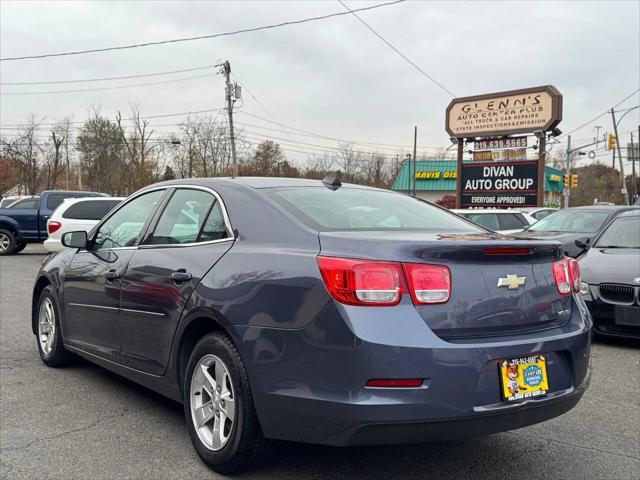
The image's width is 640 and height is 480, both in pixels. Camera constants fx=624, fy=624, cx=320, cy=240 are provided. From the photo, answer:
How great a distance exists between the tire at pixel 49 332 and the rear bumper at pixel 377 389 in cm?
299

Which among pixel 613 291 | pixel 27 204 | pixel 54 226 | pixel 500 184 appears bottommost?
pixel 613 291

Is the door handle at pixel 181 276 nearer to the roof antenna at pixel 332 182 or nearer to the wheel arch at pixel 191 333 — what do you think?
the wheel arch at pixel 191 333

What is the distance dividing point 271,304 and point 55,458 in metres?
1.63

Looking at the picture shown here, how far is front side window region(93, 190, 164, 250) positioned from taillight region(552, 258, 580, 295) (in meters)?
2.65

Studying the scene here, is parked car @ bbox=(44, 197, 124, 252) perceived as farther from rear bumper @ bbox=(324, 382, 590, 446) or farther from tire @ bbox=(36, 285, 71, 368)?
rear bumper @ bbox=(324, 382, 590, 446)

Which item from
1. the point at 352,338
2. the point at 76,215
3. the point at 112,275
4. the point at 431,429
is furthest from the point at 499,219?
the point at 352,338

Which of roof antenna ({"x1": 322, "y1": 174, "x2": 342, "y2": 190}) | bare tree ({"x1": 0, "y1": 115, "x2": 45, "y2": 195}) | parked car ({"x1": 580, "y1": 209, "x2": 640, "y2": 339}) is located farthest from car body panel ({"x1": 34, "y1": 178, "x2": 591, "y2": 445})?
bare tree ({"x1": 0, "y1": 115, "x2": 45, "y2": 195})

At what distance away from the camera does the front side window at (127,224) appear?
4.43m

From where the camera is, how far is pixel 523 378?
2.92 meters

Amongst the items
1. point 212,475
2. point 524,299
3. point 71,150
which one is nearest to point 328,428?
point 212,475

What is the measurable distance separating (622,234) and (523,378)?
228 inches

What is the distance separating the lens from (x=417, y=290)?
278 cm

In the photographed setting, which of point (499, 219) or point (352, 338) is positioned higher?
point (499, 219)

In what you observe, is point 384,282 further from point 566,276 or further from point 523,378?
point 566,276
